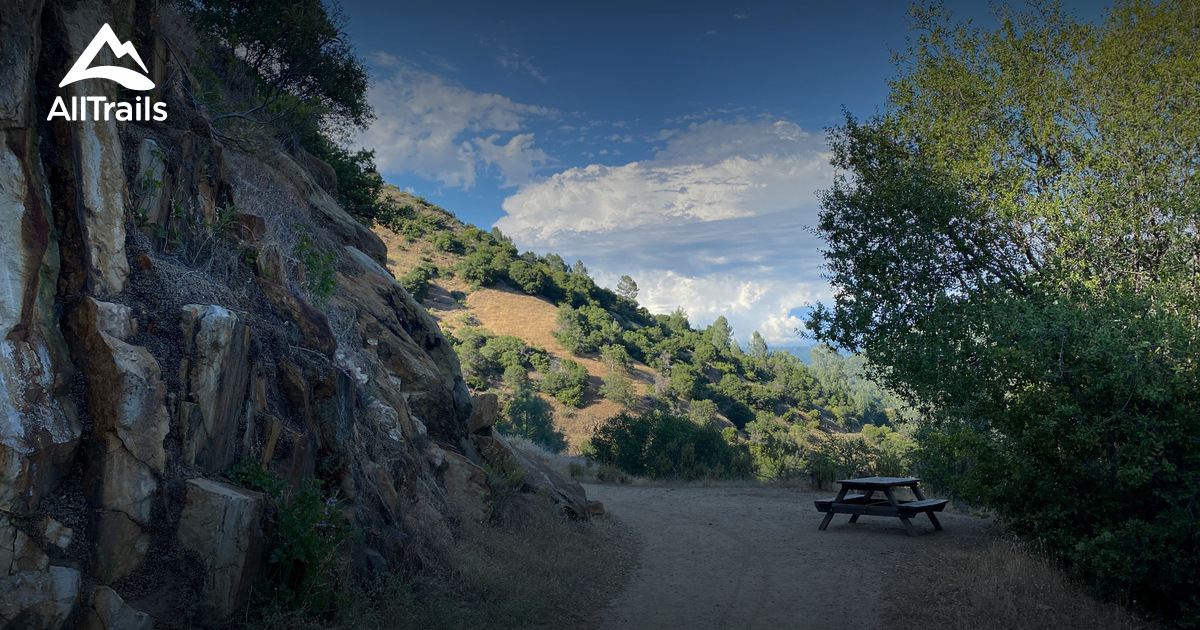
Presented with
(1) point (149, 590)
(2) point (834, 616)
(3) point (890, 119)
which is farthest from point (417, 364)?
(3) point (890, 119)

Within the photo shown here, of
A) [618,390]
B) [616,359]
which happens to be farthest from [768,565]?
[616,359]

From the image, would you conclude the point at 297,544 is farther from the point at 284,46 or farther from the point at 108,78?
the point at 284,46

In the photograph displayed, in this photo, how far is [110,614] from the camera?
4.14m

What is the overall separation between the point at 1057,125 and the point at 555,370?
36.7 metres

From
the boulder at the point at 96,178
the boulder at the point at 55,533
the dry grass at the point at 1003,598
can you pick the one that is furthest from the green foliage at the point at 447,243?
the boulder at the point at 55,533

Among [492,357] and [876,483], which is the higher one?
[492,357]

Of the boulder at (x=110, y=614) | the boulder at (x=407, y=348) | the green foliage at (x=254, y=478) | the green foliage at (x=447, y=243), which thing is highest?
the green foliage at (x=447, y=243)

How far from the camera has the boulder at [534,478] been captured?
1159cm

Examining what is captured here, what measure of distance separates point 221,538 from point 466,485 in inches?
200

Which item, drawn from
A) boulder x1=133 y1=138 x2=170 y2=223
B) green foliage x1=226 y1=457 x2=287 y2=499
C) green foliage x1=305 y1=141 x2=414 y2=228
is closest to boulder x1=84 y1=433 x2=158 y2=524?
green foliage x1=226 y1=457 x2=287 y2=499

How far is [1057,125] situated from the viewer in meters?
11.7

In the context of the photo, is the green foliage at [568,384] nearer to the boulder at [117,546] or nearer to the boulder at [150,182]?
the boulder at [150,182]

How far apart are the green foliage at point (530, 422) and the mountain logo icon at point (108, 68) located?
2781cm

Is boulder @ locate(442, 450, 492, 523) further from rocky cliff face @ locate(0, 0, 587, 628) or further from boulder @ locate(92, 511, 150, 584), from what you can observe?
boulder @ locate(92, 511, 150, 584)
